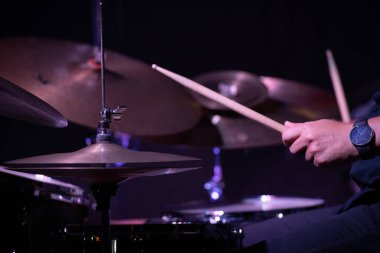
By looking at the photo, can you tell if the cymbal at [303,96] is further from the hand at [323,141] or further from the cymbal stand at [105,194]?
the cymbal stand at [105,194]

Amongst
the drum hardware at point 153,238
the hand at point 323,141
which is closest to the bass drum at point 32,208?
the drum hardware at point 153,238

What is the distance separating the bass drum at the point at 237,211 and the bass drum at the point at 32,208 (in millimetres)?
343

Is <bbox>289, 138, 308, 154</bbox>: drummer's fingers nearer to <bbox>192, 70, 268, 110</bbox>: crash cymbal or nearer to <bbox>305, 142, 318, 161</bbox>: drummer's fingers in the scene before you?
<bbox>305, 142, 318, 161</bbox>: drummer's fingers

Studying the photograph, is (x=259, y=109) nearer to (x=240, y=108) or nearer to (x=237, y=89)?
(x=237, y=89)

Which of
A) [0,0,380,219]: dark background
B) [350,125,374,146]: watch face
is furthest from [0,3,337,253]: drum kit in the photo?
[0,0,380,219]: dark background

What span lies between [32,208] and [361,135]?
809mm

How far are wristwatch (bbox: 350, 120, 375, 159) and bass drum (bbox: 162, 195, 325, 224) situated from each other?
55 centimetres

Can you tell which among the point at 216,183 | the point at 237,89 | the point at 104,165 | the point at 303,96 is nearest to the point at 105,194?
the point at 104,165

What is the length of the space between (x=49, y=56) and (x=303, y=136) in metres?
0.81

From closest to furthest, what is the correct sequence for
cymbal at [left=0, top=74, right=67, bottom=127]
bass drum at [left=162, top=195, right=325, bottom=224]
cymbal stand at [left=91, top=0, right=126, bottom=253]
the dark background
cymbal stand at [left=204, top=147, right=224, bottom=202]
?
cymbal at [left=0, top=74, right=67, bottom=127] → cymbal stand at [left=91, top=0, right=126, bottom=253] → bass drum at [left=162, top=195, right=325, bottom=224] → cymbal stand at [left=204, top=147, right=224, bottom=202] → the dark background

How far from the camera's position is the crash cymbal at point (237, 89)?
175cm

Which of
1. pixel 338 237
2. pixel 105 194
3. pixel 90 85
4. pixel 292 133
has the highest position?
pixel 90 85

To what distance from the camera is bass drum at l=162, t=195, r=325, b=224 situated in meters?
1.47

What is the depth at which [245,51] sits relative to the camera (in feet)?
9.23
